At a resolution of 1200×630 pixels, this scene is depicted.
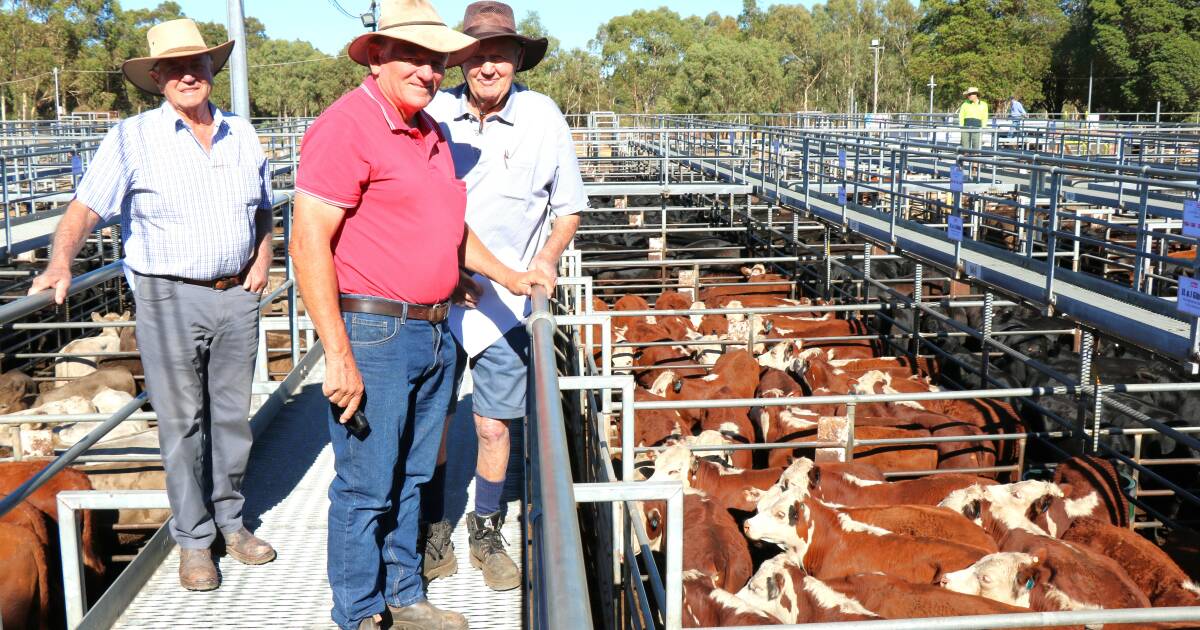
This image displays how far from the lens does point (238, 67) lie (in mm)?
7883

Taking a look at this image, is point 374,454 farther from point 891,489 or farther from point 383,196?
point 891,489

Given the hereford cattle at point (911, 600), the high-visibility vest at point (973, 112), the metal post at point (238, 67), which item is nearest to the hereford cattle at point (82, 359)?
the metal post at point (238, 67)

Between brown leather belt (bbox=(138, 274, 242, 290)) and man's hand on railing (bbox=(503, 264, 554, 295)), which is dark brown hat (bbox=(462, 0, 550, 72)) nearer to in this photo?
man's hand on railing (bbox=(503, 264, 554, 295))

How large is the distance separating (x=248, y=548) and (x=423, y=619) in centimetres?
97

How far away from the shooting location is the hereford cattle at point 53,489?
4910 mm

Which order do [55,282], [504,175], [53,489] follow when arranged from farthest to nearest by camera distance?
[53,489]
[504,175]
[55,282]

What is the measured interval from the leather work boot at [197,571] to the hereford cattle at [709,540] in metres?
2.00

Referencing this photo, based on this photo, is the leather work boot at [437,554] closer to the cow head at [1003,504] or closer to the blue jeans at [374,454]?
the blue jeans at [374,454]

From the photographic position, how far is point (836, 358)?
30.7 feet

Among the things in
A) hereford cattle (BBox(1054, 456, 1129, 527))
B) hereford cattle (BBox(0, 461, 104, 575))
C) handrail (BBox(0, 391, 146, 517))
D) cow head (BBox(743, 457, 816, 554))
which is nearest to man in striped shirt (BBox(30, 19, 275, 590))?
handrail (BBox(0, 391, 146, 517))

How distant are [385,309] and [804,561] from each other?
2903 millimetres

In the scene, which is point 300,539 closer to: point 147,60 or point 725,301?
point 147,60

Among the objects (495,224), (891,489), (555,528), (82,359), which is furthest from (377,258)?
(82,359)

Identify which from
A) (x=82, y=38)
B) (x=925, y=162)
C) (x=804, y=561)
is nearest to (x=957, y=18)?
(x=925, y=162)
